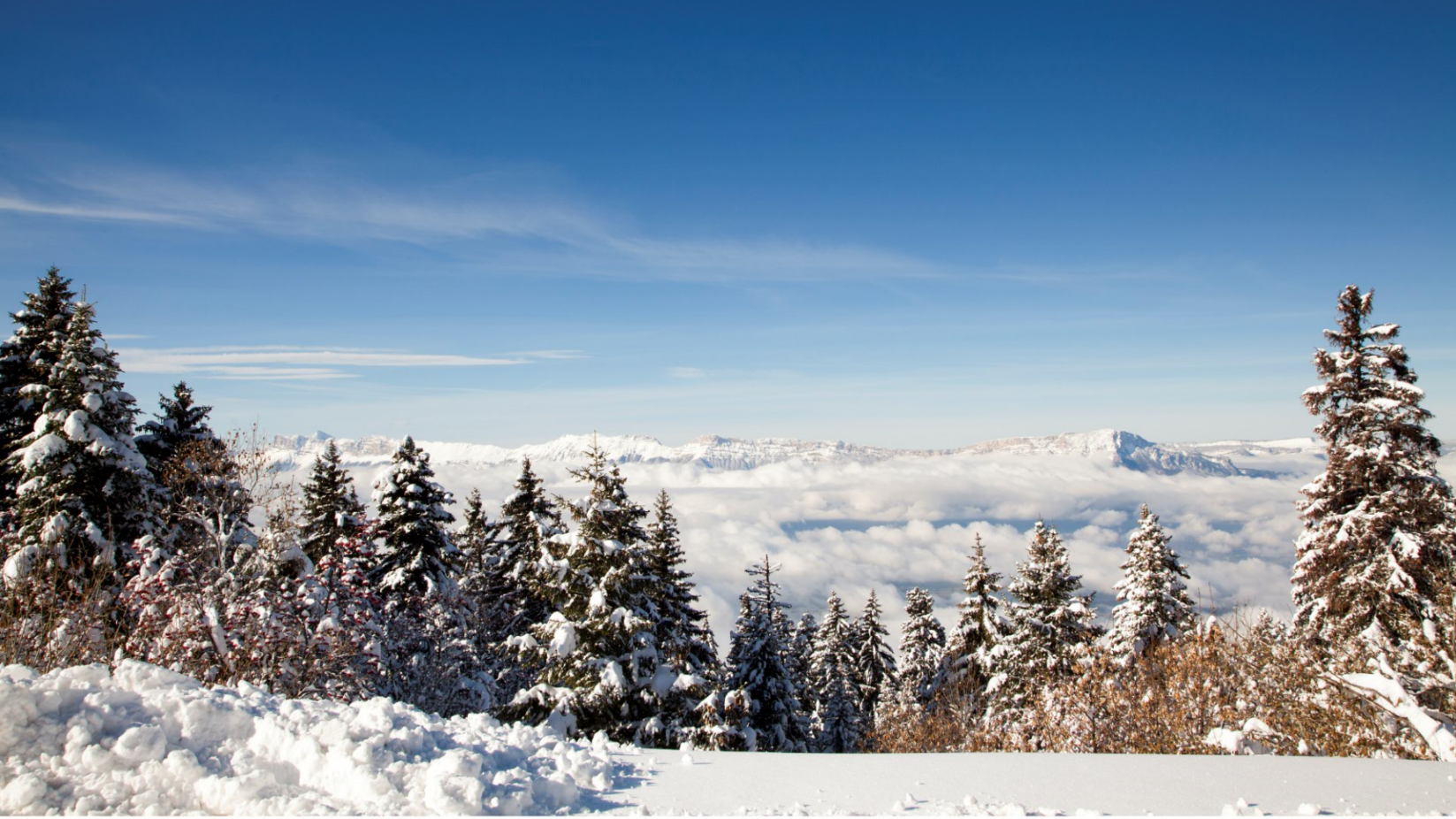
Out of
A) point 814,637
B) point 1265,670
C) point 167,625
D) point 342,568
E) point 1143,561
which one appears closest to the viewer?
point 167,625

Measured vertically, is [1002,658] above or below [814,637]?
above

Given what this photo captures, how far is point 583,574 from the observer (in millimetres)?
16469

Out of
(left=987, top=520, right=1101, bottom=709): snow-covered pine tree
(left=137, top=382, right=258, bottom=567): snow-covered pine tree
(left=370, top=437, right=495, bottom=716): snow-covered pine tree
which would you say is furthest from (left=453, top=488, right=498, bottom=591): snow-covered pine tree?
(left=987, top=520, right=1101, bottom=709): snow-covered pine tree

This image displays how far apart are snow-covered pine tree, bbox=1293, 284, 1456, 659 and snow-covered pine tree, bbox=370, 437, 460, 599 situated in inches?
886

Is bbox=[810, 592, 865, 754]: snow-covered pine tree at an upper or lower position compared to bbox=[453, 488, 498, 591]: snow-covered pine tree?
lower

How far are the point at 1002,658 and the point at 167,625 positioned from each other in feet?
83.4

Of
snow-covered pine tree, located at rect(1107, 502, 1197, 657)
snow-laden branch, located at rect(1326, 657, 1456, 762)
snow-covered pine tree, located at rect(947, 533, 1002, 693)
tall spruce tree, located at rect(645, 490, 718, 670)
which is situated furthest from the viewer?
snow-covered pine tree, located at rect(947, 533, 1002, 693)

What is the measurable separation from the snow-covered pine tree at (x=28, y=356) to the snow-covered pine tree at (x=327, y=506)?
22.2ft

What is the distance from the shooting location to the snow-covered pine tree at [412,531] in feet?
68.3

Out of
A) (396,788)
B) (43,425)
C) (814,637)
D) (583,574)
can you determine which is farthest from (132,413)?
(814,637)

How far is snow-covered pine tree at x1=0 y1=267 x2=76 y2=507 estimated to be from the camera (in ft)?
61.1

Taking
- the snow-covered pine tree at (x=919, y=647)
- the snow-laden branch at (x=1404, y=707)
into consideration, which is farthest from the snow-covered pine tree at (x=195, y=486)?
the snow-covered pine tree at (x=919, y=647)

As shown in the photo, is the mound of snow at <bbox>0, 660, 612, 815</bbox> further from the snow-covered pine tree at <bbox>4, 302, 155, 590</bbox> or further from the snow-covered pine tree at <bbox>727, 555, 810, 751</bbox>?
the snow-covered pine tree at <bbox>727, 555, 810, 751</bbox>

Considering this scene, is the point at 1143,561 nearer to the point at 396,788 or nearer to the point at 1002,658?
the point at 1002,658
